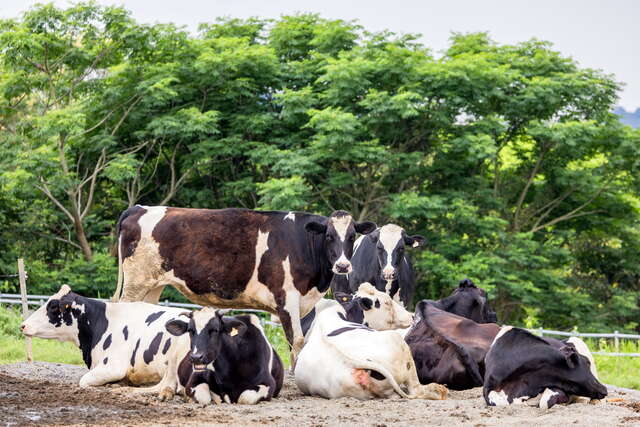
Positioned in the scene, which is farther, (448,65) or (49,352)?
(448,65)

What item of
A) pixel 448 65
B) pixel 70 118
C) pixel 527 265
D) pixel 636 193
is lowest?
pixel 527 265

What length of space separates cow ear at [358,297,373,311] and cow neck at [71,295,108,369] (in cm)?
275

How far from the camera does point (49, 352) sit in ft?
47.0

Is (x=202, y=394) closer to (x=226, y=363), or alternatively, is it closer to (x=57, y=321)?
(x=226, y=363)

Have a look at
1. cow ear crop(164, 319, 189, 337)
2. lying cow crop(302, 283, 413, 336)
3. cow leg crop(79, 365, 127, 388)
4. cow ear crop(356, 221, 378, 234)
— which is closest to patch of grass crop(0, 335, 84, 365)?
cow leg crop(79, 365, 127, 388)

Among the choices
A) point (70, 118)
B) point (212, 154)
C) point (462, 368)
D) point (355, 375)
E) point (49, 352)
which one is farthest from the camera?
point (212, 154)

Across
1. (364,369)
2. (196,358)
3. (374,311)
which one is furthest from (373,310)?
(196,358)

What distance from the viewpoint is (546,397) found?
25.5ft

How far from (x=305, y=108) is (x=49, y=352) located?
13345mm

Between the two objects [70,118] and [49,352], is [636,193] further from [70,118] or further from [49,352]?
[49,352]

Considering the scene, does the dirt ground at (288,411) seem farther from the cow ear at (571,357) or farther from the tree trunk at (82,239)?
the tree trunk at (82,239)

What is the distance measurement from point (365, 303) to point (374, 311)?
20 cm

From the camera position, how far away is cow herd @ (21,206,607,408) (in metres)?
8.30

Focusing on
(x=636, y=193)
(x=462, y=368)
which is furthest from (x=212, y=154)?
(x=462, y=368)
